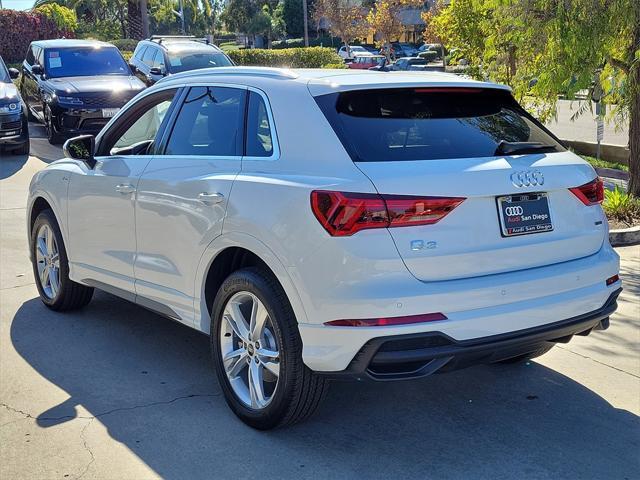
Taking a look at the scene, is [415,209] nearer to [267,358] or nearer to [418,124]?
[418,124]

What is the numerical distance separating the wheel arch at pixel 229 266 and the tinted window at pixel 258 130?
18.9 inches

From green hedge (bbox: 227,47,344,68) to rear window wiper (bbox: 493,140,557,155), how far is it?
23.1 metres

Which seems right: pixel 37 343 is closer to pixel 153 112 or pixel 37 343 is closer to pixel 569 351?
pixel 153 112

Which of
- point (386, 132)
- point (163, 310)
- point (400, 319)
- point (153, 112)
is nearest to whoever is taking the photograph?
point (400, 319)

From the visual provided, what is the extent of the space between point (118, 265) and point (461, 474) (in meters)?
2.67

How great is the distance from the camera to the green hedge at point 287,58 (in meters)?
26.7

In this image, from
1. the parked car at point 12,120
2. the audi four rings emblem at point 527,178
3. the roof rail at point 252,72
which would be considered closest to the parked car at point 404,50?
the parked car at point 12,120

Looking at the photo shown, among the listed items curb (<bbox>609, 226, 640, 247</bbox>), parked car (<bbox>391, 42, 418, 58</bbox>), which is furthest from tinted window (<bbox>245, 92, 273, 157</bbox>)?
parked car (<bbox>391, 42, 418, 58</bbox>)

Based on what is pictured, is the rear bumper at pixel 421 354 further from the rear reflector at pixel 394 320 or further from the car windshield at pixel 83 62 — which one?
the car windshield at pixel 83 62

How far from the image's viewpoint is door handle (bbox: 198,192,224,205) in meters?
4.17

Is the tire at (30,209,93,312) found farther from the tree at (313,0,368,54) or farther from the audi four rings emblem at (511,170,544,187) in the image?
the tree at (313,0,368,54)

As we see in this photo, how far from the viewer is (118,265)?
521 centimetres

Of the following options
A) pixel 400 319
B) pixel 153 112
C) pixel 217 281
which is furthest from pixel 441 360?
pixel 153 112

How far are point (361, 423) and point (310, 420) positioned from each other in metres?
0.27
